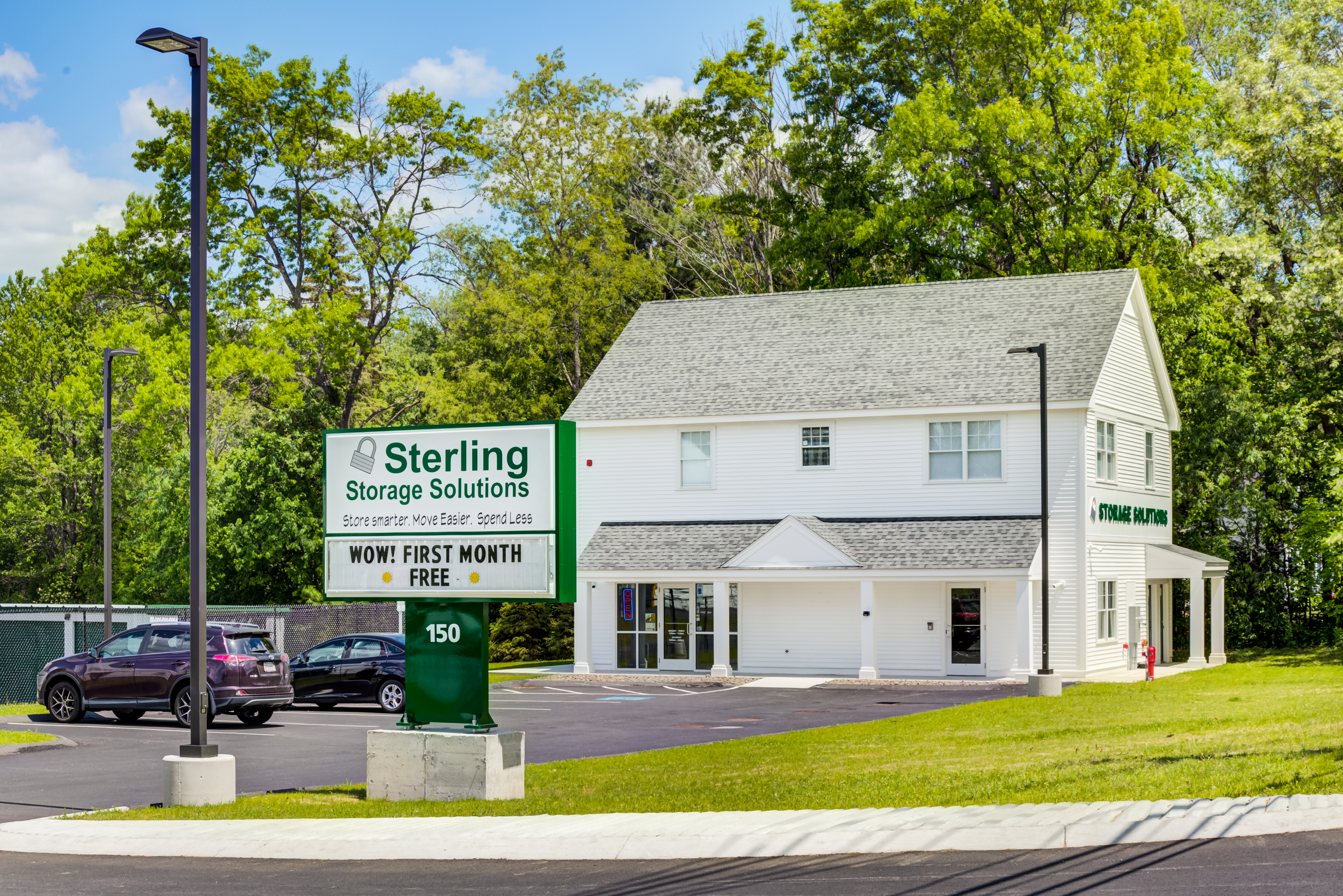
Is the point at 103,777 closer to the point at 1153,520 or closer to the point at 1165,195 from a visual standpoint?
the point at 1153,520

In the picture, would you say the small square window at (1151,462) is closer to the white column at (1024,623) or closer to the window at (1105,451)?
the window at (1105,451)

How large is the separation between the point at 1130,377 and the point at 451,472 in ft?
94.4

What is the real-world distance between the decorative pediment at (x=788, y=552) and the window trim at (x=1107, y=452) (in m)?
6.89

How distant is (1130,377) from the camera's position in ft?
133

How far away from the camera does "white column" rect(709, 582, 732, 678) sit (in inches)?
1502

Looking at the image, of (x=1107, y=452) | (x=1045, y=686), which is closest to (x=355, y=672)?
(x=1045, y=686)

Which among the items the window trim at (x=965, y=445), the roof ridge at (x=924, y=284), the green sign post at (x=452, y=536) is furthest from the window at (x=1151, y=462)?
the green sign post at (x=452, y=536)

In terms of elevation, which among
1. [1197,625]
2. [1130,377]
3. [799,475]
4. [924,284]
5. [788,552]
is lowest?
[1197,625]

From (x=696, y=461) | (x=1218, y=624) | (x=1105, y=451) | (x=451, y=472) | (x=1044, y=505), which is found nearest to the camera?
(x=451, y=472)

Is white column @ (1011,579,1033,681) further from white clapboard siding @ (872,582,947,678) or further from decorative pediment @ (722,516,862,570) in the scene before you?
decorative pediment @ (722,516,862,570)

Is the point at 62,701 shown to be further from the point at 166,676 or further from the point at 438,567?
the point at 438,567

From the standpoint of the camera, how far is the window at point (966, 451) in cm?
3819

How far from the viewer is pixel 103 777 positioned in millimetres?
18688

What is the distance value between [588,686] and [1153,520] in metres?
17.3
